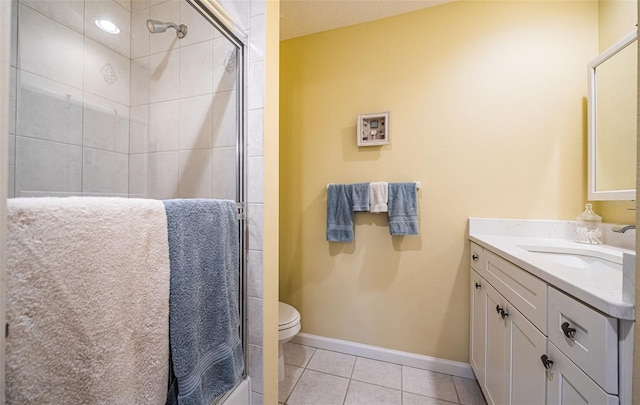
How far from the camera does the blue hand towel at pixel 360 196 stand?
1505mm

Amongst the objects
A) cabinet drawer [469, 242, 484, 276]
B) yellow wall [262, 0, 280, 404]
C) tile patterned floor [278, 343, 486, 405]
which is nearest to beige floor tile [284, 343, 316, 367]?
tile patterned floor [278, 343, 486, 405]

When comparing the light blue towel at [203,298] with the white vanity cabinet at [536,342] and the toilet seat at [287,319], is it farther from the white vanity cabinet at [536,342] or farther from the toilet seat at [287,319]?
the white vanity cabinet at [536,342]

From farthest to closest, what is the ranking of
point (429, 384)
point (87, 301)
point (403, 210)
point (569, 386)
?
point (403, 210) < point (429, 384) < point (569, 386) < point (87, 301)

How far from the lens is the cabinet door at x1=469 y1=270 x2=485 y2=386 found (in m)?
1.17

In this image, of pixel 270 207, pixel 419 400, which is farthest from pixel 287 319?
pixel 419 400

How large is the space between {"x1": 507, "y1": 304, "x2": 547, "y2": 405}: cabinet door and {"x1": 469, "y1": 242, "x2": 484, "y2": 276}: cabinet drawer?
1.07ft

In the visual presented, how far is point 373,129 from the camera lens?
1562 mm

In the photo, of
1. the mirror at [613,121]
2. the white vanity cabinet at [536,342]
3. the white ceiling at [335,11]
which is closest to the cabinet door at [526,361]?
the white vanity cabinet at [536,342]

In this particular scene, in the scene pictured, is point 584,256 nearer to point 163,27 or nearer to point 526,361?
point 526,361

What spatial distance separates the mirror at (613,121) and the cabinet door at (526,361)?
0.75 meters

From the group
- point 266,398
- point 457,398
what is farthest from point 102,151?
point 457,398

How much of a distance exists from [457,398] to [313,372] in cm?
80

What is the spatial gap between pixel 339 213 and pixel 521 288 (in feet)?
3.26

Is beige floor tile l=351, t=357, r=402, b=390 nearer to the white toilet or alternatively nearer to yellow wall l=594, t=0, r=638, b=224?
the white toilet
